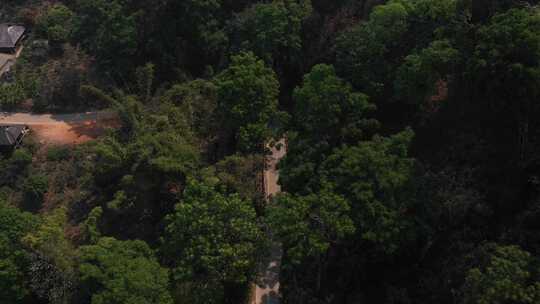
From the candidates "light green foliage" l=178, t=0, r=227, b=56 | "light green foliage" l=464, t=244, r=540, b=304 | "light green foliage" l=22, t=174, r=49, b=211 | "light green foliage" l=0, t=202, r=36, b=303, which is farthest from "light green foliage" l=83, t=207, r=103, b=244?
"light green foliage" l=464, t=244, r=540, b=304

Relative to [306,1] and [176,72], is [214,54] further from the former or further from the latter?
[306,1]

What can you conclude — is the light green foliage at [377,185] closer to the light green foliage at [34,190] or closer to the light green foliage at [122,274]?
the light green foliage at [122,274]

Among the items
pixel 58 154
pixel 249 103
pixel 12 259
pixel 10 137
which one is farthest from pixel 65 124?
pixel 249 103

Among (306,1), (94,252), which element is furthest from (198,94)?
(94,252)

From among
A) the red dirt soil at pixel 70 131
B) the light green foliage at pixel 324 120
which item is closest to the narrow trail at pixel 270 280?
the light green foliage at pixel 324 120

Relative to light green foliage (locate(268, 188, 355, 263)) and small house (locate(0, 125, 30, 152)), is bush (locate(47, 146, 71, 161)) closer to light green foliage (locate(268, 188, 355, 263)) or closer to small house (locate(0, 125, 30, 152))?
small house (locate(0, 125, 30, 152))

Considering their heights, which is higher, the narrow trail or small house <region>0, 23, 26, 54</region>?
small house <region>0, 23, 26, 54</region>

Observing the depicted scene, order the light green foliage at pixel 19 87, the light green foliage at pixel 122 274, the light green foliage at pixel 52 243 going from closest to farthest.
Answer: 1. the light green foliage at pixel 122 274
2. the light green foliage at pixel 52 243
3. the light green foliage at pixel 19 87
